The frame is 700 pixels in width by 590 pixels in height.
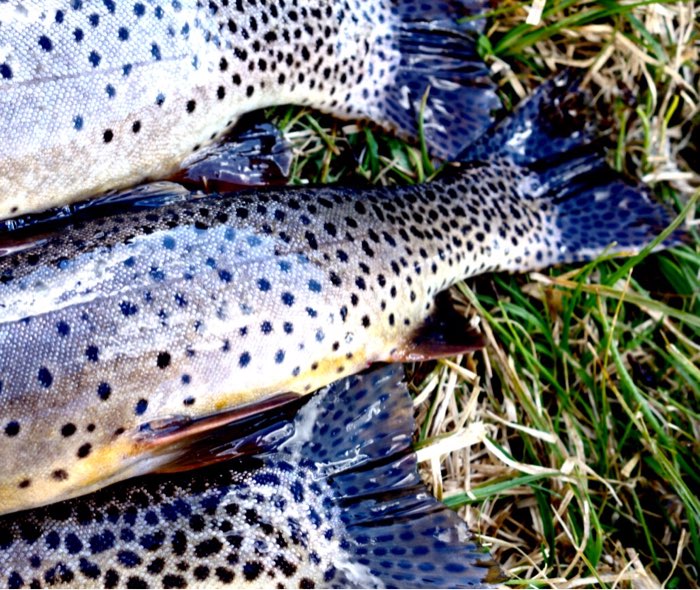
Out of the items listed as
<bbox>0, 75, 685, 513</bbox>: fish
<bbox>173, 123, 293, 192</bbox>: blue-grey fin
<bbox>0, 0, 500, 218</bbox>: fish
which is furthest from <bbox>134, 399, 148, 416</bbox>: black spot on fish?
<bbox>173, 123, 293, 192</bbox>: blue-grey fin

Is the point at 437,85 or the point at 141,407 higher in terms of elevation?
the point at 437,85

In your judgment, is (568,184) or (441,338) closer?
(441,338)

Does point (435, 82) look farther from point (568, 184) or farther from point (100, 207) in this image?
point (100, 207)

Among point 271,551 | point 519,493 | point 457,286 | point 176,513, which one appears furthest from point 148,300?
point 519,493

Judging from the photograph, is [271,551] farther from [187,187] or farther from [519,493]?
[187,187]

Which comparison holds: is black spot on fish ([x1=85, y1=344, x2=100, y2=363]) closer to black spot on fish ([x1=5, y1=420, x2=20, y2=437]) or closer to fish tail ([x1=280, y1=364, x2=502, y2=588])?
black spot on fish ([x1=5, y1=420, x2=20, y2=437])

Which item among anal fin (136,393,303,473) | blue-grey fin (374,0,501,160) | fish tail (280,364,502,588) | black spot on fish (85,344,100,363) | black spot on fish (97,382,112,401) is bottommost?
fish tail (280,364,502,588)

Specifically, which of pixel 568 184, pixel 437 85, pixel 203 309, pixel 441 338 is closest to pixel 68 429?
pixel 203 309
